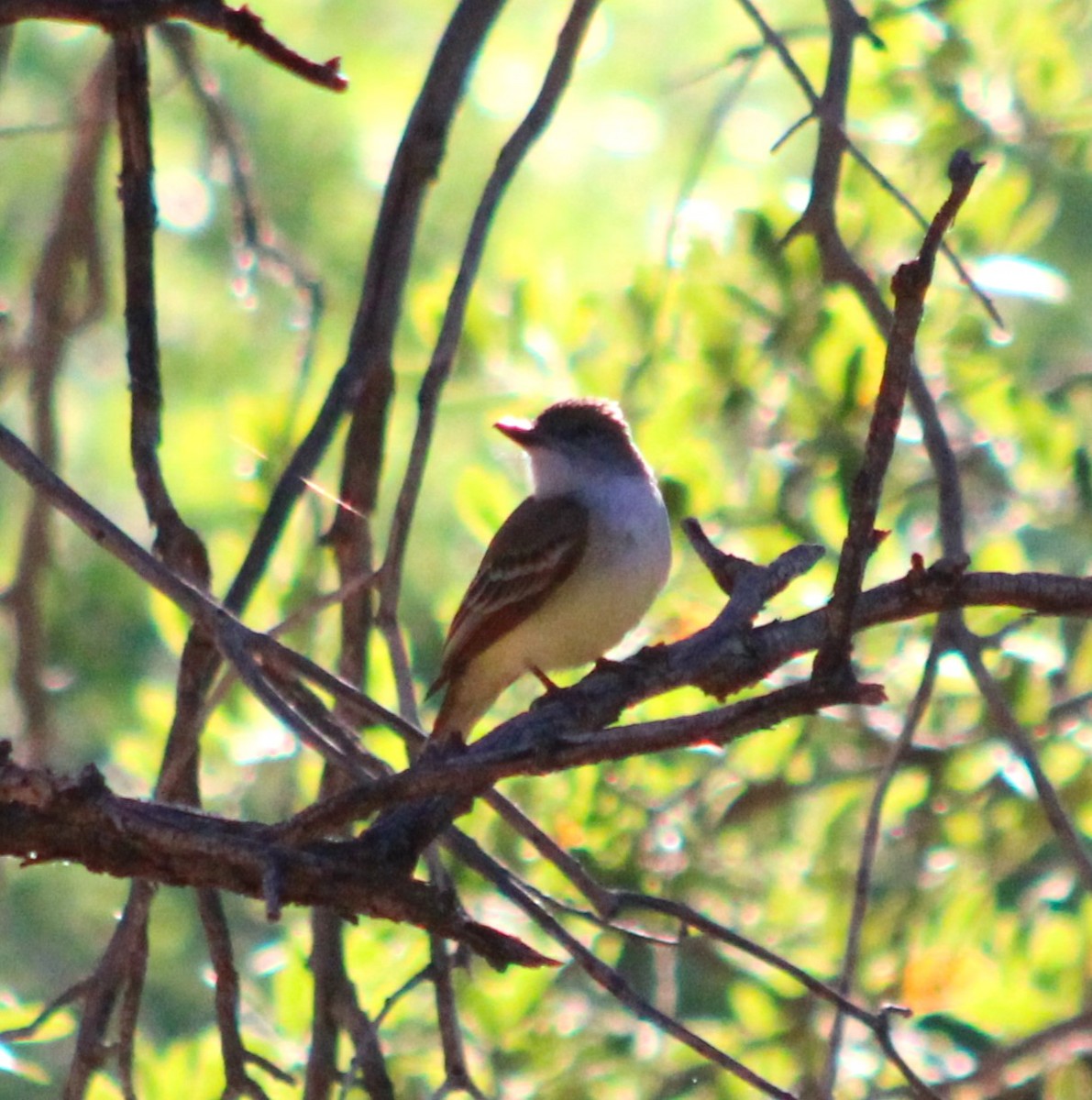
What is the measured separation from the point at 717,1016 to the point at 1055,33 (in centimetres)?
333

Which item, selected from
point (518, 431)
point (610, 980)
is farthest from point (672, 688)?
point (518, 431)

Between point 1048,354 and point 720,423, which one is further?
point 1048,354

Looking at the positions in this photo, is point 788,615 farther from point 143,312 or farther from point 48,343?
point 48,343

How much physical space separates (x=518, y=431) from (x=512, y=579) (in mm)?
433

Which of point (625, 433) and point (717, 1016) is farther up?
point (625, 433)

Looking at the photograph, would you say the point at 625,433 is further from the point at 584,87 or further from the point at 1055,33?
the point at 584,87

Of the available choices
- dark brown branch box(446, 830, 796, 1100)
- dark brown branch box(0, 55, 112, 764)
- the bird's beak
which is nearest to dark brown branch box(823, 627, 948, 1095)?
dark brown branch box(446, 830, 796, 1100)

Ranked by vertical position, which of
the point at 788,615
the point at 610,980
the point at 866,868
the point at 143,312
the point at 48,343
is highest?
the point at 48,343

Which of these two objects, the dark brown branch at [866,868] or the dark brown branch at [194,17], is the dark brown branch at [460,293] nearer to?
the dark brown branch at [866,868]

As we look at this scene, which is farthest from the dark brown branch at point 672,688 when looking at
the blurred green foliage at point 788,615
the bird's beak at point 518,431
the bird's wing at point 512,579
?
the bird's beak at point 518,431

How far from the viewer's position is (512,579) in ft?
16.8

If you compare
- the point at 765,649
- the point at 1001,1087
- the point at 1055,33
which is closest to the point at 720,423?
the point at 1055,33

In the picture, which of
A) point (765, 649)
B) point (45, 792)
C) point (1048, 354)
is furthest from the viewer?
point (1048, 354)

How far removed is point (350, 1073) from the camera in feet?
9.50
